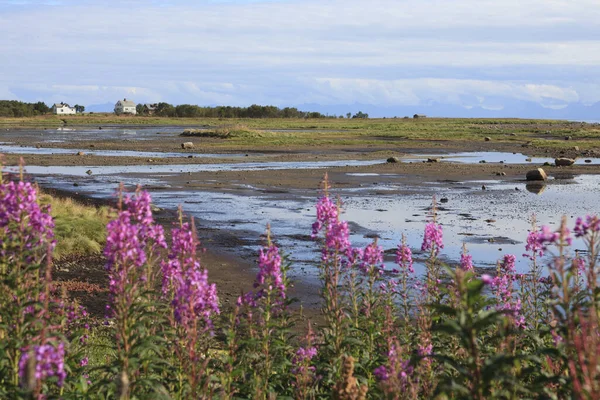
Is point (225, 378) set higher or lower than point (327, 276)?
lower

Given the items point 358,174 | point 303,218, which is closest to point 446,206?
point 303,218

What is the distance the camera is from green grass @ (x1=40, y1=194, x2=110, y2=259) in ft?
61.5

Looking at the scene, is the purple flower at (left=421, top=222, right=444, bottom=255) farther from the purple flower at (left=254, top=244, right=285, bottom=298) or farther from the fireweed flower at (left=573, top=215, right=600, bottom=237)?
the fireweed flower at (left=573, top=215, right=600, bottom=237)

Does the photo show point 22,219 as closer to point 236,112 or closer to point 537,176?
point 537,176

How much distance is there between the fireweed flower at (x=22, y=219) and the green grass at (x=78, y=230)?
11.7m

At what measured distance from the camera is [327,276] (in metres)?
6.21

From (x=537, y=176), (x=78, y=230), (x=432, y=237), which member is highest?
(x=432, y=237)

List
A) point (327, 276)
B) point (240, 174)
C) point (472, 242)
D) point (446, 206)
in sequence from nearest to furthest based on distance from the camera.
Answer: point (327, 276) < point (472, 242) < point (446, 206) < point (240, 174)

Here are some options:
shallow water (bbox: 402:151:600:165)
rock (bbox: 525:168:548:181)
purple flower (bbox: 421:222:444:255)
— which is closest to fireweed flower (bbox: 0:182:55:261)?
purple flower (bbox: 421:222:444:255)

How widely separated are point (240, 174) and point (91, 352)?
107 feet

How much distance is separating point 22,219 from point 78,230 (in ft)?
49.6

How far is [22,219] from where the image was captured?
542 cm

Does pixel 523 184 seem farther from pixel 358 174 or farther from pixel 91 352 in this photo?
pixel 91 352

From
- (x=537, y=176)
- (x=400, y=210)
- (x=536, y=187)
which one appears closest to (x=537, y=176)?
(x=537, y=176)
